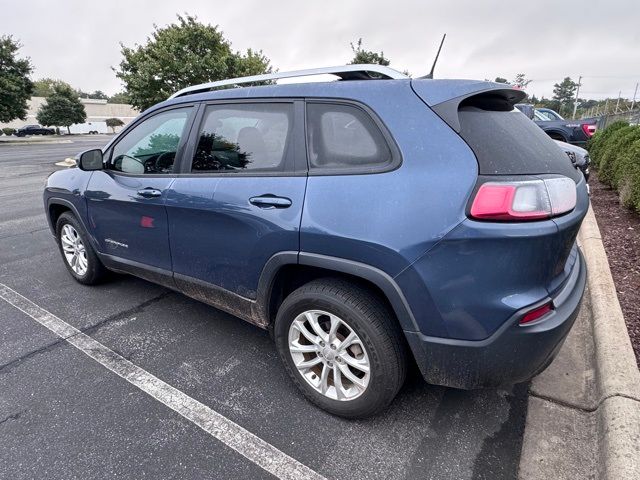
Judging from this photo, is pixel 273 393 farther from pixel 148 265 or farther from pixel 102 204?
pixel 102 204

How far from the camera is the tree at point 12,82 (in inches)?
1192

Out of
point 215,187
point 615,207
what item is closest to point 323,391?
point 215,187

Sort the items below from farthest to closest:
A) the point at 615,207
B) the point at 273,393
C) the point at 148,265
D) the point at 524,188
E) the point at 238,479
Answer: the point at 615,207, the point at 148,265, the point at 273,393, the point at 238,479, the point at 524,188

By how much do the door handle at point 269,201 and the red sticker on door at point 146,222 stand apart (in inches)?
42.6

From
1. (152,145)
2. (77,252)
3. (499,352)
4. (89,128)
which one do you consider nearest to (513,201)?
(499,352)

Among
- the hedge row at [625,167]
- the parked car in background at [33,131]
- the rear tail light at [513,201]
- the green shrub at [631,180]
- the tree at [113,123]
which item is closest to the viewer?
the rear tail light at [513,201]

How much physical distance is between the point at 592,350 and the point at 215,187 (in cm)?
278

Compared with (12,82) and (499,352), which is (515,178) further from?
(12,82)

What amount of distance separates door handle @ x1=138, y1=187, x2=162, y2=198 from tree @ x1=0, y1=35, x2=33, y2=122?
36549 mm

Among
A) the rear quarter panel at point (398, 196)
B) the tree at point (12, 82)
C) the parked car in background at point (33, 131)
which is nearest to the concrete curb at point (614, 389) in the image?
the rear quarter panel at point (398, 196)

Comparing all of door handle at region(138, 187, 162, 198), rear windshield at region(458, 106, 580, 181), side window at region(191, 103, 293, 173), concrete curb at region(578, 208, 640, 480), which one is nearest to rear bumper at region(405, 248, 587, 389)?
concrete curb at region(578, 208, 640, 480)

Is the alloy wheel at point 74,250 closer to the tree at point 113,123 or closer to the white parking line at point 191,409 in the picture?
the white parking line at point 191,409

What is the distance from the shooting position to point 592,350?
2.76 m

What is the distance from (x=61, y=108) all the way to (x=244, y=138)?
59820 mm
